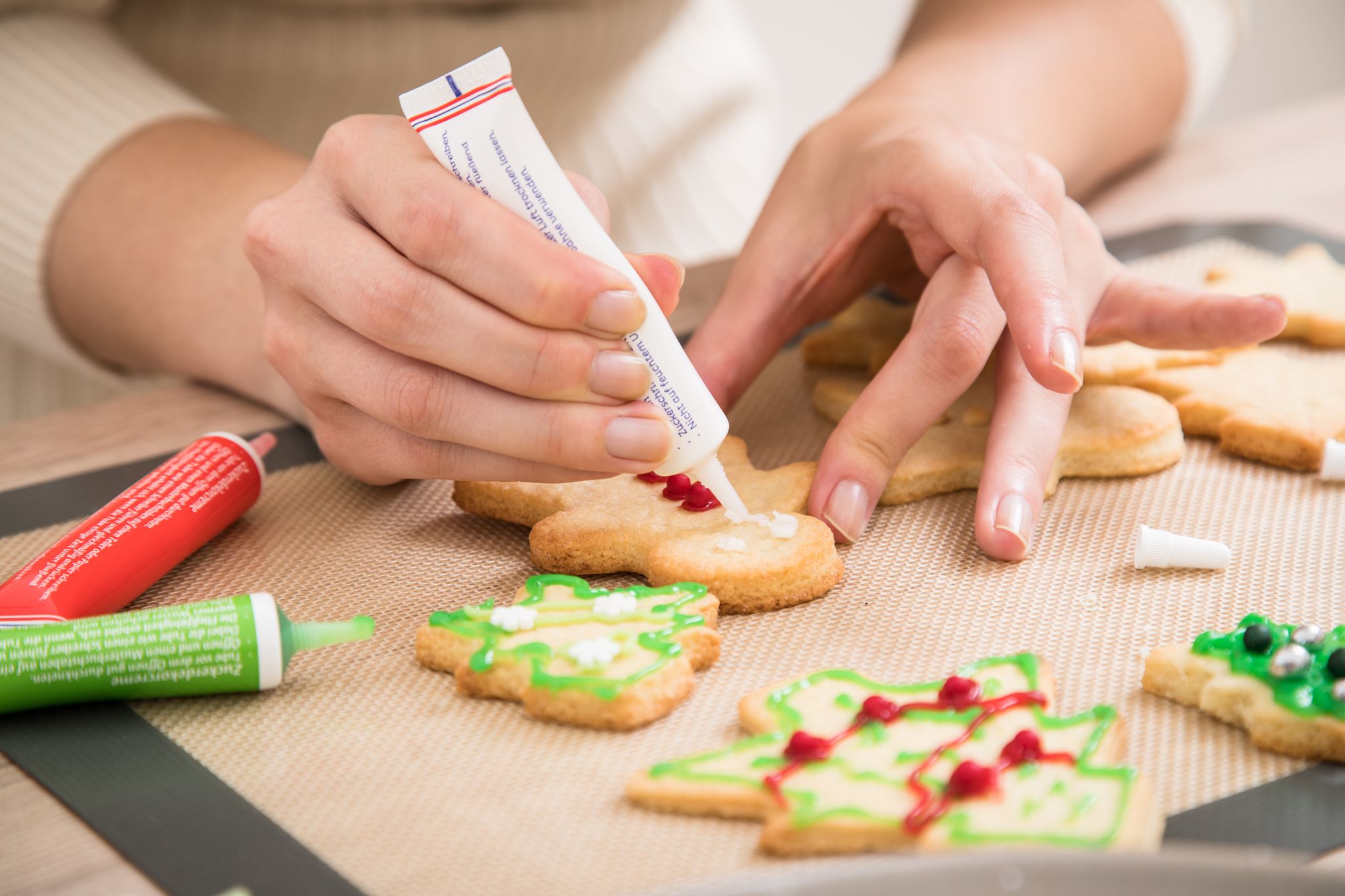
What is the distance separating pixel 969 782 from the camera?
1.93 ft

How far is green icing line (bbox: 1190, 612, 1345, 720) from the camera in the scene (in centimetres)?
65

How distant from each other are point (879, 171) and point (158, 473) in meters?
0.63

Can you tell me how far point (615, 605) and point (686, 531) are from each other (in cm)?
12

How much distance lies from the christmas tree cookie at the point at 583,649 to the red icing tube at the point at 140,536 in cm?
22

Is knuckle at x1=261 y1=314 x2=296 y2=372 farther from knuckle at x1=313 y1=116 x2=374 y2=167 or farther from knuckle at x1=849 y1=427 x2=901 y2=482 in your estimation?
knuckle at x1=849 y1=427 x2=901 y2=482

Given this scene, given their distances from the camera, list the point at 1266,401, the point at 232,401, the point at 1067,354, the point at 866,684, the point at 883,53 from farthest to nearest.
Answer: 1. the point at 883,53
2. the point at 232,401
3. the point at 1266,401
4. the point at 1067,354
5. the point at 866,684

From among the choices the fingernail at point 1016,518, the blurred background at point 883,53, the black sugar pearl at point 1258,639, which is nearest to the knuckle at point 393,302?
the fingernail at point 1016,518

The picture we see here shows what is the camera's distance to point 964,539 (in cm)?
90

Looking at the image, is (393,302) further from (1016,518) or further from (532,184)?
(1016,518)

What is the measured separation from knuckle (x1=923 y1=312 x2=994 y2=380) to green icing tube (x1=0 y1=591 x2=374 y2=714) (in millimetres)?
467

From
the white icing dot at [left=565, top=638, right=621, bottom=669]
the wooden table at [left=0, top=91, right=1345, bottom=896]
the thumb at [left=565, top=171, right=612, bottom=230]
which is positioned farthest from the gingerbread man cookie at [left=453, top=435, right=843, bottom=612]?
the wooden table at [left=0, top=91, right=1345, bottom=896]

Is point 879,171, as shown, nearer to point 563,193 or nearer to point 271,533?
point 563,193

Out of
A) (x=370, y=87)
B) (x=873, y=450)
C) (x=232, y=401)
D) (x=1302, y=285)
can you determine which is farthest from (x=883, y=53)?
(x=873, y=450)

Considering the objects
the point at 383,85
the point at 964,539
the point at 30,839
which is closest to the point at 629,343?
the point at 964,539
